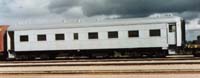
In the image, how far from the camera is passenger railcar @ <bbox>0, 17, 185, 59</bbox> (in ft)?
95.9

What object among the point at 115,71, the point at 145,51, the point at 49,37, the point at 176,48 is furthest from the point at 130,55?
the point at 115,71

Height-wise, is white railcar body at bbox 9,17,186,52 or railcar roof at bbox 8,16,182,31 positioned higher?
railcar roof at bbox 8,16,182,31

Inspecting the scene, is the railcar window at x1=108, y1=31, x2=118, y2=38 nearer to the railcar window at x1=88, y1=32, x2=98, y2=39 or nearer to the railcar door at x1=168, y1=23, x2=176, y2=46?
the railcar window at x1=88, y1=32, x2=98, y2=39

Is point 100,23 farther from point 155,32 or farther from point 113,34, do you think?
point 155,32

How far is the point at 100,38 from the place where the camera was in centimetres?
3031

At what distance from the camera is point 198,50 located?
1237 inches

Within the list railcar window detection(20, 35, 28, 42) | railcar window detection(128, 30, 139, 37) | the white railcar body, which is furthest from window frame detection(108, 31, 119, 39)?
railcar window detection(20, 35, 28, 42)

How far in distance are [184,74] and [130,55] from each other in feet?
48.8

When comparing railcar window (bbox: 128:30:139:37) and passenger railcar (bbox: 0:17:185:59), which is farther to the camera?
railcar window (bbox: 128:30:139:37)

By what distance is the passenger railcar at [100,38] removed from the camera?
2922 cm

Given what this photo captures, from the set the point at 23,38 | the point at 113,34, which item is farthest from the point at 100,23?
the point at 23,38

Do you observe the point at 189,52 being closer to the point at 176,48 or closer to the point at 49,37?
the point at 176,48

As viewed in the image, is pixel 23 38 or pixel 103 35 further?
pixel 23 38

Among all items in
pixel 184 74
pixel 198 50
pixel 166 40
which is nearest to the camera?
pixel 184 74
